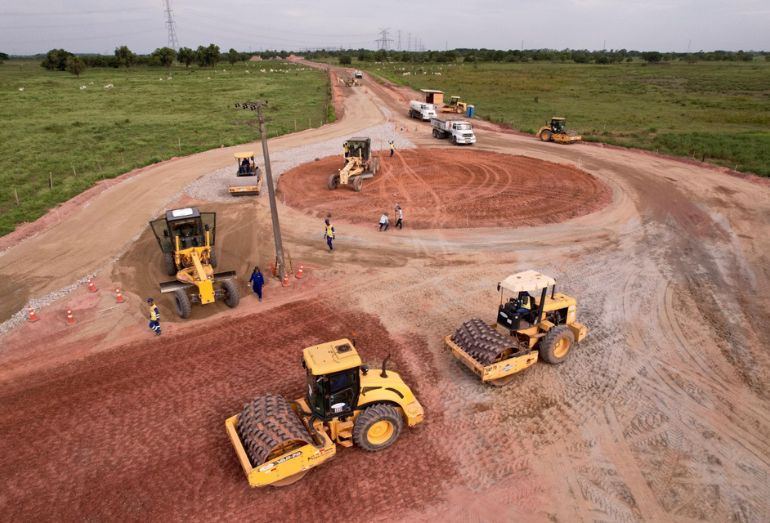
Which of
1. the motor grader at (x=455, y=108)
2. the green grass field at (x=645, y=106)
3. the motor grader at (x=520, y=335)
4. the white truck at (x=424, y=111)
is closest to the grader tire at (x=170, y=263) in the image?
the motor grader at (x=520, y=335)

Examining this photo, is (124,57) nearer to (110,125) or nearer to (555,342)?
(110,125)

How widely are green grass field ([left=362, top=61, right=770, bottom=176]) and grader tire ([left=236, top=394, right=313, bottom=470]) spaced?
36.3 m

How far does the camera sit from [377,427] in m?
10.1

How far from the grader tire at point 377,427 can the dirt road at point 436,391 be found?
308 millimetres

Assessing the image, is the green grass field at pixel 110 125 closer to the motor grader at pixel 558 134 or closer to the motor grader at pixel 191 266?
the motor grader at pixel 191 266

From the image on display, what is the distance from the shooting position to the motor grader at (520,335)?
1205 cm

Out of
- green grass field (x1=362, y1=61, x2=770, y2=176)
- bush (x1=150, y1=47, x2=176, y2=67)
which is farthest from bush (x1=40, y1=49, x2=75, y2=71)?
green grass field (x1=362, y1=61, x2=770, y2=176)

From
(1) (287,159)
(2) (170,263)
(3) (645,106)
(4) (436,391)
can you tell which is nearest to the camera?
(4) (436,391)

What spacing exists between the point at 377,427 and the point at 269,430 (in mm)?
2299

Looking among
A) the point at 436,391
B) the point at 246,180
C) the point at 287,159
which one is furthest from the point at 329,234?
the point at 287,159

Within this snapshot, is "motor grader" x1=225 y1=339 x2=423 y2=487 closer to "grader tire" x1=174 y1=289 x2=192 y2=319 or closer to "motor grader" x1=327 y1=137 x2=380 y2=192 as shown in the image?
"grader tire" x1=174 y1=289 x2=192 y2=319

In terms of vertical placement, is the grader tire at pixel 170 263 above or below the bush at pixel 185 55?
below

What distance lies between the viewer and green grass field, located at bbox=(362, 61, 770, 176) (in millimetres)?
39906

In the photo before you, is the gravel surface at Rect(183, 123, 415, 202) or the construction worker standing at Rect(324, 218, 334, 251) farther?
the gravel surface at Rect(183, 123, 415, 202)
